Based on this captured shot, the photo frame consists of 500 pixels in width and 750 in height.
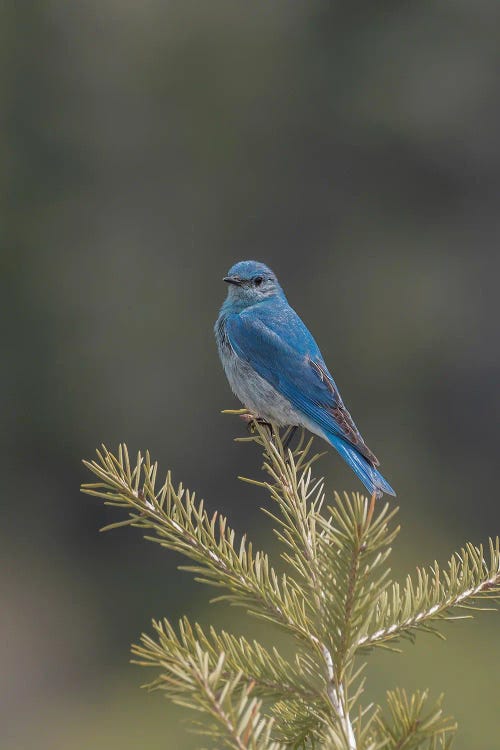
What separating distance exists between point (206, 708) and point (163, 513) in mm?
394

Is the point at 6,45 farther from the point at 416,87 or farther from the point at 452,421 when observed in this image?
the point at 452,421

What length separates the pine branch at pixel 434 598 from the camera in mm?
1400

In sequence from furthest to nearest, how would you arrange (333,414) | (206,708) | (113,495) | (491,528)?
(491,528) → (333,414) → (113,495) → (206,708)

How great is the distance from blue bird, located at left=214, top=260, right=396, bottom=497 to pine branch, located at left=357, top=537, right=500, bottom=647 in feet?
4.74

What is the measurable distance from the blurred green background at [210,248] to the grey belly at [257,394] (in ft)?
22.0

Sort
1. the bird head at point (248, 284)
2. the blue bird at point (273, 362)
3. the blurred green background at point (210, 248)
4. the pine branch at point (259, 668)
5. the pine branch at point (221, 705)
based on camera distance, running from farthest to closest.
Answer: the blurred green background at point (210, 248)
the bird head at point (248, 284)
the blue bird at point (273, 362)
the pine branch at point (259, 668)
the pine branch at point (221, 705)

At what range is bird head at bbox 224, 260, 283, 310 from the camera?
341 cm

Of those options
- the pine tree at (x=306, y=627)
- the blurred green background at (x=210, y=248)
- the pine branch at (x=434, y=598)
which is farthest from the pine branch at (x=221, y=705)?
the blurred green background at (x=210, y=248)

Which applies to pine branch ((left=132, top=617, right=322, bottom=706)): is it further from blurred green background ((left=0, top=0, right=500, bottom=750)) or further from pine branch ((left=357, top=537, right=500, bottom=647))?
blurred green background ((left=0, top=0, right=500, bottom=750))

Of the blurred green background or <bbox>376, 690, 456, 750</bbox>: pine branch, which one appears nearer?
<bbox>376, 690, 456, 750</bbox>: pine branch

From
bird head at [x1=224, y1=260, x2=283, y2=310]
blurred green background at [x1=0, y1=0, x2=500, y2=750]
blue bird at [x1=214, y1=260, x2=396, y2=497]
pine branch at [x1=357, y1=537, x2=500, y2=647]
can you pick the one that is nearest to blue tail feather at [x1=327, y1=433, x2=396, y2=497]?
blue bird at [x1=214, y1=260, x2=396, y2=497]

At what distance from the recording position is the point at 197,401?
10617mm

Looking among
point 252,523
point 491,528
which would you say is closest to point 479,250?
point 491,528

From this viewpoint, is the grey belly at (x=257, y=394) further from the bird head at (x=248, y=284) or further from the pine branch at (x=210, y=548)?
the pine branch at (x=210, y=548)
